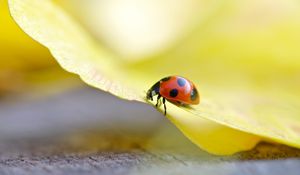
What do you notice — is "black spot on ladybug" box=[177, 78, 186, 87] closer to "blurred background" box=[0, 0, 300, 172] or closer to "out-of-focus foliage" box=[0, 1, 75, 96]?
"blurred background" box=[0, 0, 300, 172]

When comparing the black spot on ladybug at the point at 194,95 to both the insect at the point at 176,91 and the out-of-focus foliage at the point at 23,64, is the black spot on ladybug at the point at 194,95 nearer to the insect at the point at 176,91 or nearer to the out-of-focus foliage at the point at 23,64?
the insect at the point at 176,91

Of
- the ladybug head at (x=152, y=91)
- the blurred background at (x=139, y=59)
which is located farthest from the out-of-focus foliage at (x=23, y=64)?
the ladybug head at (x=152, y=91)

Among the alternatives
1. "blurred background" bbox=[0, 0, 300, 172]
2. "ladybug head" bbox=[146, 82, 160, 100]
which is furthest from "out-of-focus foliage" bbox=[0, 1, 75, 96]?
"ladybug head" bbox=[146, 82, 160, 100]

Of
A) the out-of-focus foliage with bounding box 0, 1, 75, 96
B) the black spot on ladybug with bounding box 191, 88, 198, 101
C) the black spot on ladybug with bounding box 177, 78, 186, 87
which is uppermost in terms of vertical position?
the out-of-focus foliage with bounding box 0, 1, 75, 96

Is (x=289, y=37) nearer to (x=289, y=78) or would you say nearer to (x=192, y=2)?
(x=289, y=78)

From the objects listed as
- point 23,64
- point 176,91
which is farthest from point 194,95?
point 23,64

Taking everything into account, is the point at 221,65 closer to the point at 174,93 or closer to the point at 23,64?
the point at 174,93
